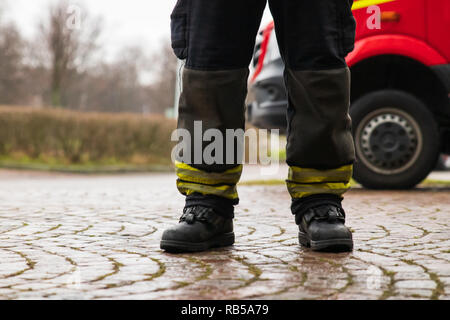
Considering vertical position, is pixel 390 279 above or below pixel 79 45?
below

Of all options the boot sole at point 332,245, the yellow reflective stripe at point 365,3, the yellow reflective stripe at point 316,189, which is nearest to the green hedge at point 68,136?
the yellow reflective stripe at point 365,3

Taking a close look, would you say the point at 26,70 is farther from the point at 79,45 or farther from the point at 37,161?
the point at 37,161

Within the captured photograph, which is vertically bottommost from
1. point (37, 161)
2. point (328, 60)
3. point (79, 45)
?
point (37, 161)

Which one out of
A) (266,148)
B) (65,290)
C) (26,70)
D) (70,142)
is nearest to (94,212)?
(65,290)

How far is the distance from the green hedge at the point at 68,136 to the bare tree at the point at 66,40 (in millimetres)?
11027

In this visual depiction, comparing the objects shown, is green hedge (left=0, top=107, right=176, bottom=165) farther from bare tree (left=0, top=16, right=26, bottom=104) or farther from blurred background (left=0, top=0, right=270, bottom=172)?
bare tree (left=0, top=16, right=26, bottom=104)

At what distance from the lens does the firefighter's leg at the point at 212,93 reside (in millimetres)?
2789

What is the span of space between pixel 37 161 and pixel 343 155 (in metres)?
14.9

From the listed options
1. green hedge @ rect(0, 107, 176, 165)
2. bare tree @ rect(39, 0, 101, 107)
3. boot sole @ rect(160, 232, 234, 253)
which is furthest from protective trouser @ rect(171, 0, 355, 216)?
bare tree @ rect(39, 0, 101, 107)

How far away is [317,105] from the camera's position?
2.80 m

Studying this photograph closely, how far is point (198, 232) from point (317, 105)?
690mm

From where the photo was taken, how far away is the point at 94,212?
4.41 m

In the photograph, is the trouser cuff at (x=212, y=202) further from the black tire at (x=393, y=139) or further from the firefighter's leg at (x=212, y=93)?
the black tire at (x=393, y=139)

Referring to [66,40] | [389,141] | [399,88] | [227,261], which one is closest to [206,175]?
[227,261]
